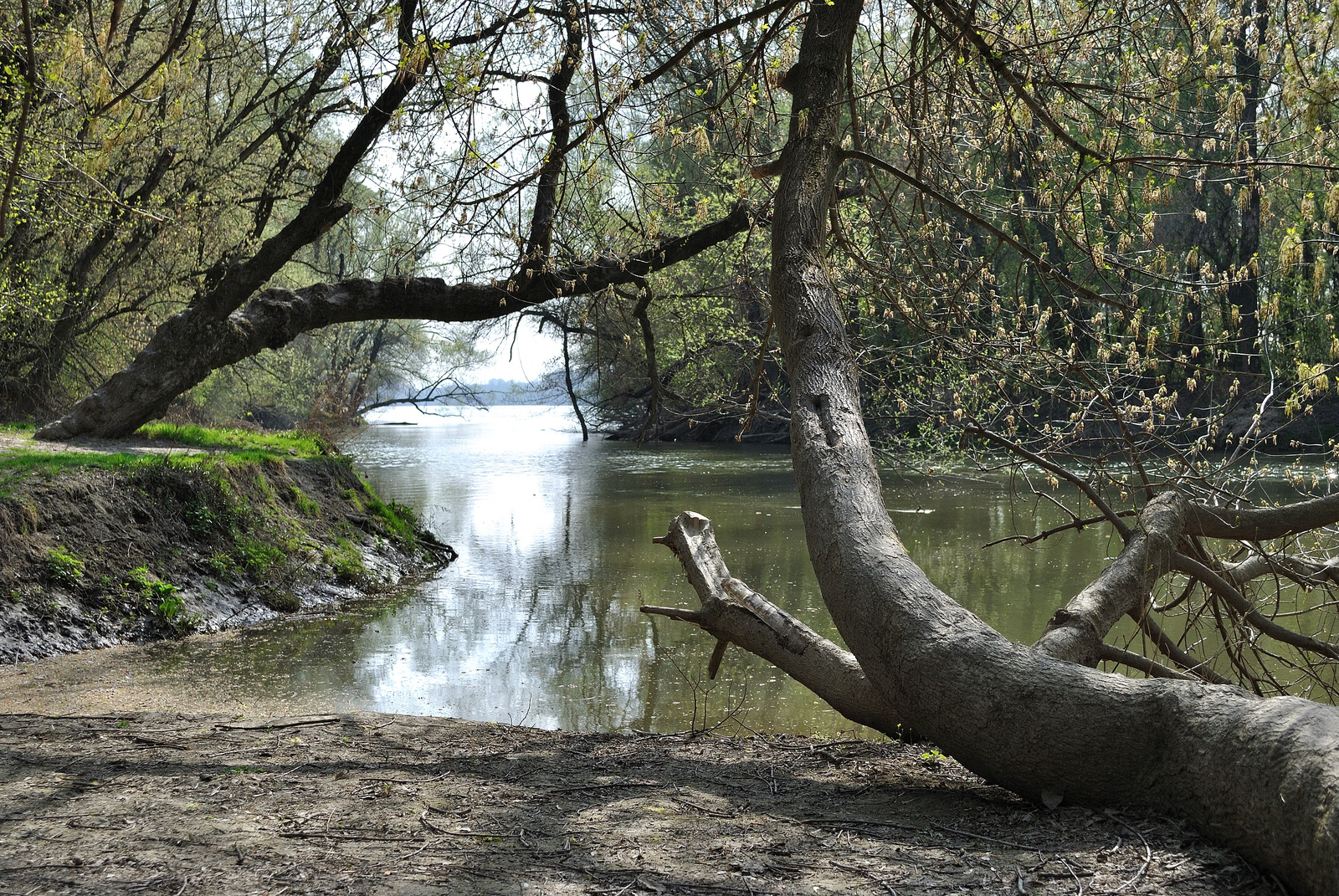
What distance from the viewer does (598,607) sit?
9.00m

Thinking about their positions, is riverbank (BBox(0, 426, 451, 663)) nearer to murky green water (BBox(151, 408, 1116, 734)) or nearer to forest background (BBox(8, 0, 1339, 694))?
murky green water (BBox(151, 408, 1116, 734))

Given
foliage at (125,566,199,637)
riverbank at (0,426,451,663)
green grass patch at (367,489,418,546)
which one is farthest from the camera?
green grass patch at (367,489,418,546)

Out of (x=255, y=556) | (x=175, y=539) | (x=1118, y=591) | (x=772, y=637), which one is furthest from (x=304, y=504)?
(x=1118, y=591)

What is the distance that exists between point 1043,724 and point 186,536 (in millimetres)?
7410

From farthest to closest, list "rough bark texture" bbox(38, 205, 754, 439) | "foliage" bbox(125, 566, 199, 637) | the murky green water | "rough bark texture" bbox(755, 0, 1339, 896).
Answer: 1. "rough bark texture" bbox(38, 205, 754, 439)
2. "foliage" bbox(125, 566, 199, 637)
3. the murky green water
4. "rough bark texture" bbox(755, 0, 1339, 896)

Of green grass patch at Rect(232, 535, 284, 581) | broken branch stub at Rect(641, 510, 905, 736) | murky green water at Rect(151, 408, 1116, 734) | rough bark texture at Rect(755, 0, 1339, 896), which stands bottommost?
murky green water at Rect(151, 408, 1116, 734)

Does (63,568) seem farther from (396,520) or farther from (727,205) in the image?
(727,205)

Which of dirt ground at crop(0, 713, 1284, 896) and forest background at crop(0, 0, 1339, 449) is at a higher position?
forest background at crop(0, 0, 1339, 449)

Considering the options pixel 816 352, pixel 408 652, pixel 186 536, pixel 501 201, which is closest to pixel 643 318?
pixel 501 201

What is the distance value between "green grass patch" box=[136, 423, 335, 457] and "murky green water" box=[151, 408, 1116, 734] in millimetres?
2117

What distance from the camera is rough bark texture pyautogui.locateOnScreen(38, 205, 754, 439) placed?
31.8 ft

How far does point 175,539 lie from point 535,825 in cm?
631

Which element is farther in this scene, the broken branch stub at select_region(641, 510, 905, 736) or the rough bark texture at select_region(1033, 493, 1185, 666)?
the broken branch stub at select_region(641, 510, 905, 736)

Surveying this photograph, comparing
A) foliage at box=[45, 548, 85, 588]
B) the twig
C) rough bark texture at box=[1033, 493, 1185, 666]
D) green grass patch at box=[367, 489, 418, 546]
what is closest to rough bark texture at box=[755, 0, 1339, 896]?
rough bark texture at box=[1033, 493, 1185, 666]
